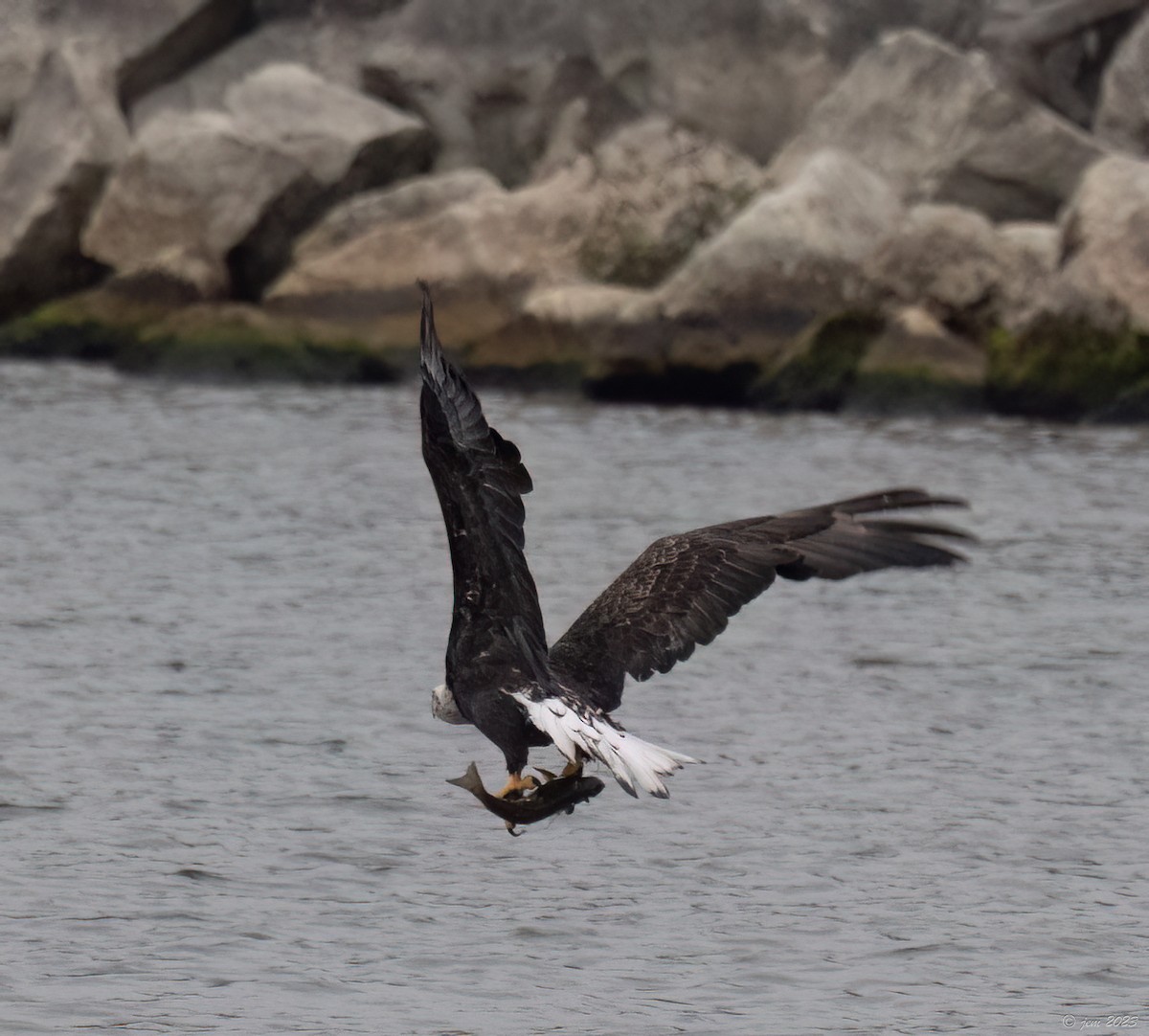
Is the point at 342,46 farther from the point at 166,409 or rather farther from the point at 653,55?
the point at 166,409

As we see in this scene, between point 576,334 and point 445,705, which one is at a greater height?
point 576,334

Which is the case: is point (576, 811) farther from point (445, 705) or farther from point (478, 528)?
point (478, 528)

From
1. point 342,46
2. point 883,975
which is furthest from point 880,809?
point 342,46

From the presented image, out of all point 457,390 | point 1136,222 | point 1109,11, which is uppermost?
point 1109,11

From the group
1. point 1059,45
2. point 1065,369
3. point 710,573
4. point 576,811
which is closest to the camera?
point 710,573

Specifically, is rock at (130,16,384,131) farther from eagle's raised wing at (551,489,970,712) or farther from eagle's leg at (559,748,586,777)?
eagle's leg at (559,748,586,777)

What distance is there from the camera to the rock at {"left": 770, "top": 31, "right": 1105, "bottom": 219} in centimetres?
2323

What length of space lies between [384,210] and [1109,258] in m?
7.60

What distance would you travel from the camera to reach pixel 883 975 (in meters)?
6.97

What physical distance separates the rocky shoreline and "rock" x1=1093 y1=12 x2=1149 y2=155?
0.12 ft

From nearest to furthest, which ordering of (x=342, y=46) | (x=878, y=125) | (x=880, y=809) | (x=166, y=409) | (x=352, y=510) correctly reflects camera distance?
(x=880, y=809) → (x=352, y=510) → (x=166, y=409) → (x=878, y=125) → (x=342, y=46)

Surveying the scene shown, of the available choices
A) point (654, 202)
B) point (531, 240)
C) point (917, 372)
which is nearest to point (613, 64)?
point (654, 202)

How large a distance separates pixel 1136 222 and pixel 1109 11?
7.31m

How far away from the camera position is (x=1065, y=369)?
20406mm
